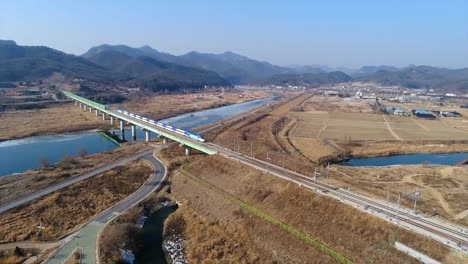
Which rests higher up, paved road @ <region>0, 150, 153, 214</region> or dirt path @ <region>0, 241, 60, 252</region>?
paved road @ <region>0, 150, 153, 214</region>

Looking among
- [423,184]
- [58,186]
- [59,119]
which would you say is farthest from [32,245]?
[59,119]

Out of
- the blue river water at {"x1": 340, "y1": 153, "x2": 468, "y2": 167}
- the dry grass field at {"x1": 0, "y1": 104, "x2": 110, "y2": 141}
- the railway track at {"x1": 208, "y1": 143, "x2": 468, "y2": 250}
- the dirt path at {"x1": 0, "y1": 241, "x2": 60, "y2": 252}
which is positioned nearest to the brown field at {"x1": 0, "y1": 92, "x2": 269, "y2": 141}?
the dry grass field at {"x1": 0, "y1": 104, "x2": 110, "y2": 141}

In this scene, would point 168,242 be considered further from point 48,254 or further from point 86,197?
point 86,197

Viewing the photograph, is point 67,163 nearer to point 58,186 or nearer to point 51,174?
point 51,174

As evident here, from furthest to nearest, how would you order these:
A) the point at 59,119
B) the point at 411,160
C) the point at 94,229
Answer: the point at 59,119 < the point at 411,160 < the point at 94,229

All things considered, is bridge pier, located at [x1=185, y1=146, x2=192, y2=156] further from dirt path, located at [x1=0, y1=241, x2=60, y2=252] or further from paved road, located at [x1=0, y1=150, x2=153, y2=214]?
dirt path, located at [x1=0, y1=241, x2=60, y2=252]

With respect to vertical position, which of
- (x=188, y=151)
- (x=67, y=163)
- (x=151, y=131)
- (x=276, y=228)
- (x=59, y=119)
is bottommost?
(x=67, y=163)
